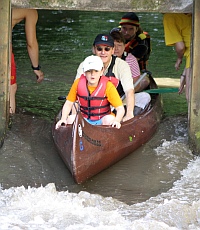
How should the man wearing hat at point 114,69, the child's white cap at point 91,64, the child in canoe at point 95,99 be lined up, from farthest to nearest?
the man wearing hat at point 114,69
the child in canoe at point 95,99
the child's white cap at point 91,64

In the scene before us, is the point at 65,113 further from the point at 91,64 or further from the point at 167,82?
the point at 167,82

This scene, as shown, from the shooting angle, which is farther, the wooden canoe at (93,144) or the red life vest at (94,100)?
the red life vest at (94,100)

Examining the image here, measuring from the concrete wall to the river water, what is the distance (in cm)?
152

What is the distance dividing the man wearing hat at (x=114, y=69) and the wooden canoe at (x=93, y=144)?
8.4 inches

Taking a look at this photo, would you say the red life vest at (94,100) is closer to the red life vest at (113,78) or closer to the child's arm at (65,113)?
the child's arm at (65,113)

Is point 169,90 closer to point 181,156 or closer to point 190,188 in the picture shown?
point 181,156

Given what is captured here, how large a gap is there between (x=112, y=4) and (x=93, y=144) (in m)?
1.61

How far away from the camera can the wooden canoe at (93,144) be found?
6137 mm

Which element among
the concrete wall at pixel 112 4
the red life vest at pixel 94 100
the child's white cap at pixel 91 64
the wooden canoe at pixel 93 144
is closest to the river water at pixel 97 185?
the wooden canoe at pixel 93 144

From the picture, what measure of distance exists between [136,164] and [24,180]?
124 centimetres

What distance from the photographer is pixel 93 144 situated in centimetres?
632

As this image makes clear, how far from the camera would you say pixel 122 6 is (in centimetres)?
693

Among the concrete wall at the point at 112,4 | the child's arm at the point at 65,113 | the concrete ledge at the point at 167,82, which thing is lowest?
the concrete ledge at the point at 167,82

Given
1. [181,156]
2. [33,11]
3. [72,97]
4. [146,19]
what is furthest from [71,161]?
[146,19]
